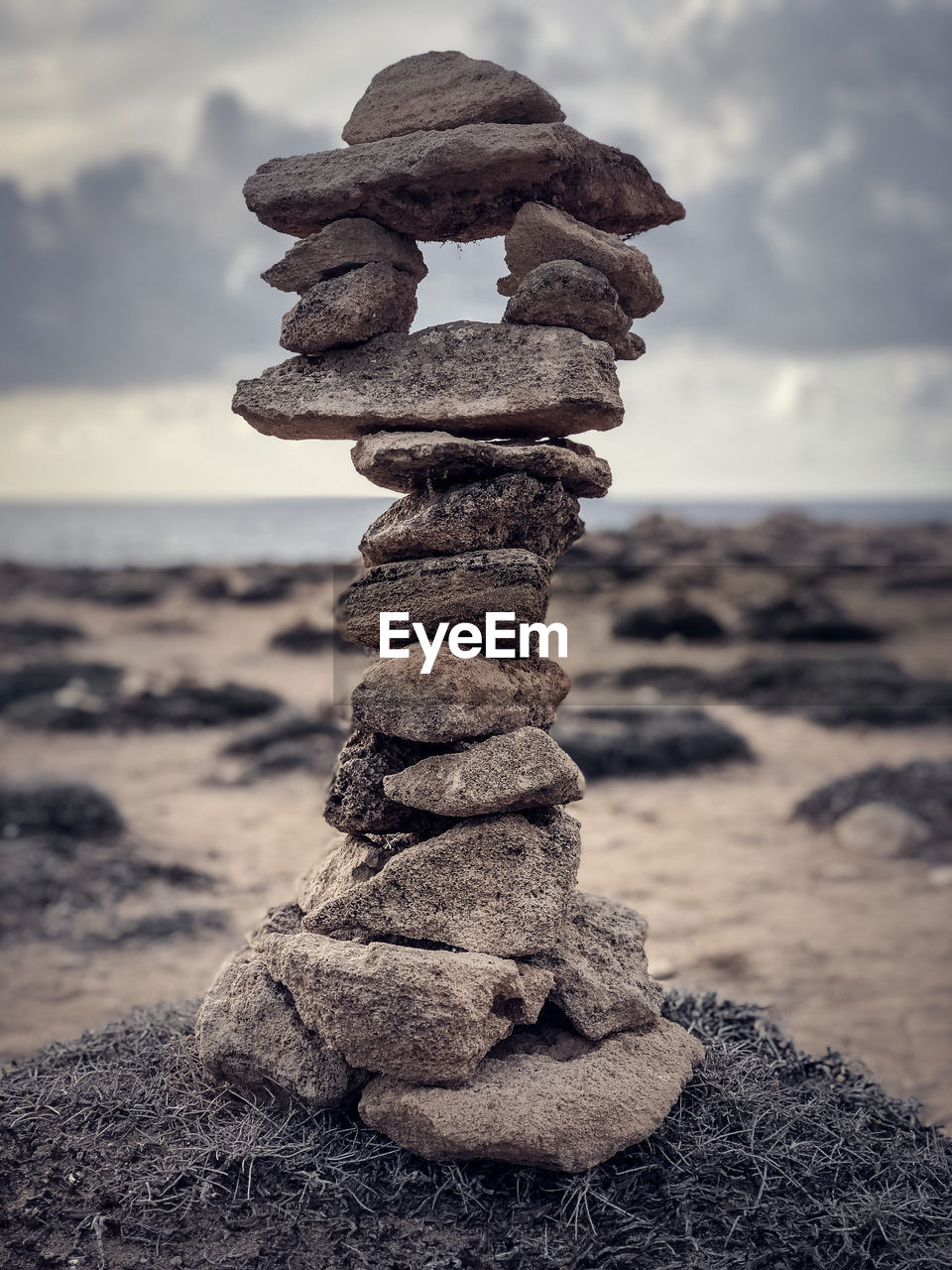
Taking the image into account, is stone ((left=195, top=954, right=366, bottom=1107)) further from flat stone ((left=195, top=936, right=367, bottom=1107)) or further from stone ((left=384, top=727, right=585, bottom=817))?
stone ((left=384, top=727, right=585, bottom=817))

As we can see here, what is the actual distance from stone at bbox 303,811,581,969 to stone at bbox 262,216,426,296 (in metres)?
2.71

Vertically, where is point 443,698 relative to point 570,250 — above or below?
below

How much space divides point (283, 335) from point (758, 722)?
45.4ft

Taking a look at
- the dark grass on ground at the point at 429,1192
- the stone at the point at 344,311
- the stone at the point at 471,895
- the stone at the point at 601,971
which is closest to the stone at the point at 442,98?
the stone at the point at 344,311

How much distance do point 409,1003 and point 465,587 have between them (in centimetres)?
172

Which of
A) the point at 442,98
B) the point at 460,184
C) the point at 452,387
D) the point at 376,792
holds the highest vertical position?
the point at 442,98

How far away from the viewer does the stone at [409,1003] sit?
3.87 metres

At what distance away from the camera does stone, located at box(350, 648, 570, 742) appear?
4.36m

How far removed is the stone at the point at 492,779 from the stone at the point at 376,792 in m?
0.18

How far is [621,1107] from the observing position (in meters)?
4.08

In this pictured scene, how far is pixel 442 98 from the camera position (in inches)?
191

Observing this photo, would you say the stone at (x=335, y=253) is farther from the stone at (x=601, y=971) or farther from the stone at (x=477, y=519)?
the stone at (x=601, y=971)

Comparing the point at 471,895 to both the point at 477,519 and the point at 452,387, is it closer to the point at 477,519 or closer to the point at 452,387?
the point at 477,519

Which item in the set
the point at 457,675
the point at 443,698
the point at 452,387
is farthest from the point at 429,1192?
the point at 452,387
